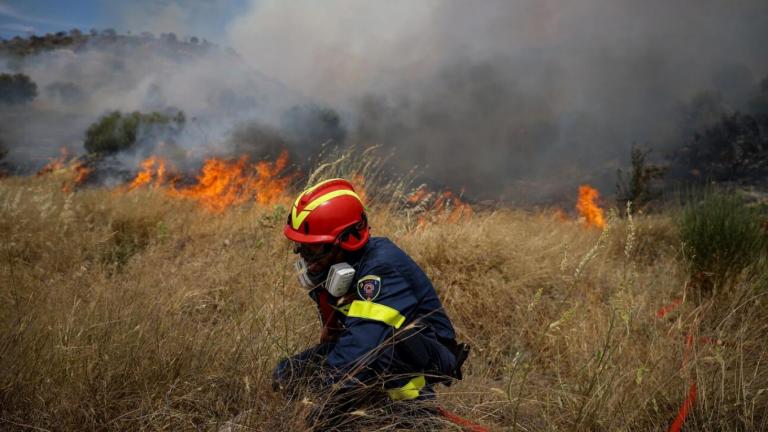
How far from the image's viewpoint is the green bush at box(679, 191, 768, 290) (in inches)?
143

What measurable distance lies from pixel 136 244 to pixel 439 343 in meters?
4.29

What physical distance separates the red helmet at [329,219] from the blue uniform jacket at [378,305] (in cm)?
11

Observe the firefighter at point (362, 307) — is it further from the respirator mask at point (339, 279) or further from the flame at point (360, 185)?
the flame at point (360, 185)

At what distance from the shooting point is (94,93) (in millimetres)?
33656

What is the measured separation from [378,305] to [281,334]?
0.94 meters

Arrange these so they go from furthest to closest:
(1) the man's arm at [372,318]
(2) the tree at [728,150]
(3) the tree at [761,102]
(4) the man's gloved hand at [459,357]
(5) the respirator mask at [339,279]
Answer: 1. (3) the tree at [761,102]
2. (2) the tree at [728,150]
3. (4) the man's gloved hand at [459,357]
4. (5) the respirator mask at [339,279]
5. (1) the man's arm at [372,318]

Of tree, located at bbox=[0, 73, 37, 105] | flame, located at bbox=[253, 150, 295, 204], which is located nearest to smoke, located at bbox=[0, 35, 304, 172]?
tree, located at bbox=[0, 73, 37, 105]

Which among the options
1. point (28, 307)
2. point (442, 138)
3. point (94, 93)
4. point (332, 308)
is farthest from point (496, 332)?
point (94, 93)

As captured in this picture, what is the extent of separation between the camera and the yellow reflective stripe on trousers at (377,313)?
1.71 m

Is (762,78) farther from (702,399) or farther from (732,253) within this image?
(702,399)

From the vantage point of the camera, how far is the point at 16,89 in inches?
1114

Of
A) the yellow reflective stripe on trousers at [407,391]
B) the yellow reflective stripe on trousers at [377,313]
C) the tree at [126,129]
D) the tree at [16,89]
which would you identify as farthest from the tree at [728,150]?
the tree at [16,89]

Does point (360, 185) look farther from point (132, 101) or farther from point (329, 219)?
point (132, 101)

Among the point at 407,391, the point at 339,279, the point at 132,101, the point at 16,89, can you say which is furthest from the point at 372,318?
the point at 16,89
